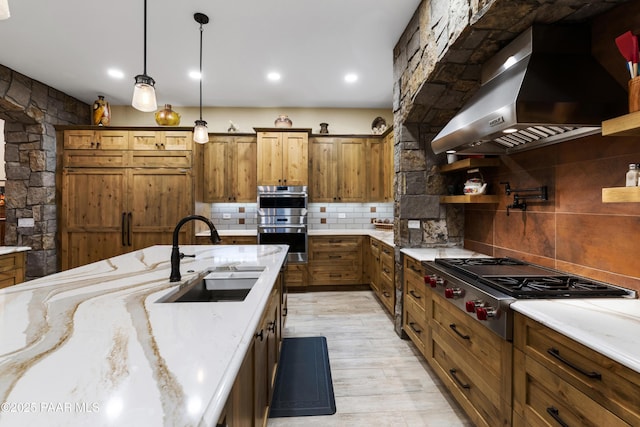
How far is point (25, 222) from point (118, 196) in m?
1.19

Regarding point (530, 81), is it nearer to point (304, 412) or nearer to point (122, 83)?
point (304, 412)

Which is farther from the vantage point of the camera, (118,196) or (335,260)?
(335,260)

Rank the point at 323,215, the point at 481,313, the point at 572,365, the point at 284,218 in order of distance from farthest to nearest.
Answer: the point at 323,215, the point at 284,218, the point at 481,313, the point at 572,365

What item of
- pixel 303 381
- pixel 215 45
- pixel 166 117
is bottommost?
pixel 303 381

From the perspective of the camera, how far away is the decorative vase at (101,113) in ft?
13.8

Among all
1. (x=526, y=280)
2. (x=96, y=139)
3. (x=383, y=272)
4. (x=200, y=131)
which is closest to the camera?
(x=526, y=280)

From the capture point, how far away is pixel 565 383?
3.47ft

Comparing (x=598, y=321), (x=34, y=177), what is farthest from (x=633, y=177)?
(x=34, y=177)

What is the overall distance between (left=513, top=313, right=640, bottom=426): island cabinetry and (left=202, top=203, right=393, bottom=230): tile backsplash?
3705mm

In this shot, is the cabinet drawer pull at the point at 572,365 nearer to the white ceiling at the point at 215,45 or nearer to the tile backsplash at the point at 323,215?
the white ceiling at the point at 215,45

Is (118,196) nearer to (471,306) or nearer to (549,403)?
(471,306)

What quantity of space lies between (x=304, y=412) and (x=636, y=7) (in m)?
2.81

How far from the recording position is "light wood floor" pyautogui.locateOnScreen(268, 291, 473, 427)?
181 cm

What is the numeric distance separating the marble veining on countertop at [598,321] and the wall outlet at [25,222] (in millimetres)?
5488
